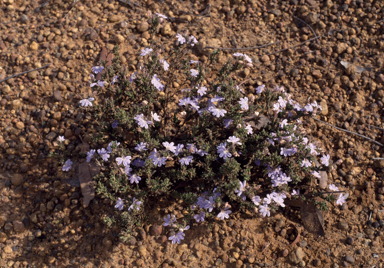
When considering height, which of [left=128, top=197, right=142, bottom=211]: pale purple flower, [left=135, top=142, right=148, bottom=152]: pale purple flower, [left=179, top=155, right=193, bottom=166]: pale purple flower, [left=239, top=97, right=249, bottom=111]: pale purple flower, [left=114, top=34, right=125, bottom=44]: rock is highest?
[left=239, top=97, right=249, bottom=111]: pale purple flower

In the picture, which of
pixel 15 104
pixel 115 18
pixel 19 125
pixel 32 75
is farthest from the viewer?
pixel 115 18

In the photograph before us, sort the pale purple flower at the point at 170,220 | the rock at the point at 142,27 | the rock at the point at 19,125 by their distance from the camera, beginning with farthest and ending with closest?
the rock at the point at 142,27 → the rock at the point at 19,125 → the pale purple flower at the point at 170,220

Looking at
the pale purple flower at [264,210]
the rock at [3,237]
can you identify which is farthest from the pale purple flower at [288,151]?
the rock at [3,237]

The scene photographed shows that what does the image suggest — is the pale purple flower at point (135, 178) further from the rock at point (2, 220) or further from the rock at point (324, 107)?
the rock at point (324, 107)

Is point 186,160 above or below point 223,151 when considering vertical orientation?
below

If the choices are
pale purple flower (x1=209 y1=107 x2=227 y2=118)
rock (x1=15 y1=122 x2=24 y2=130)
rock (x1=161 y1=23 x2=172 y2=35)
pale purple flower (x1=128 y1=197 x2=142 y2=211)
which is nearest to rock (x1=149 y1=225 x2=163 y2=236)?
pale purple flower (x1=128 y1=197 x2=142 y2=211)

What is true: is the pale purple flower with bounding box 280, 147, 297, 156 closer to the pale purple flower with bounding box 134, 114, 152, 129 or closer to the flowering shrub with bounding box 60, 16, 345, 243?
the flowering shrub with bounding box 60, 16, 345, 243

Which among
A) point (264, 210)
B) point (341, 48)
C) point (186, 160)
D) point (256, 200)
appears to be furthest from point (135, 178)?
point (341, 48)

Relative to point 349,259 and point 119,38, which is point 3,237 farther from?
point 349,259

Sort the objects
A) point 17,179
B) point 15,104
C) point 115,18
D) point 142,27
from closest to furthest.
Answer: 1. point 17,179
2. point 15,104
3. point 142,27
4. point 115,18

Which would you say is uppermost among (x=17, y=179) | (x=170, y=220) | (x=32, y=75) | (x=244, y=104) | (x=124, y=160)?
(x=244, y=104)

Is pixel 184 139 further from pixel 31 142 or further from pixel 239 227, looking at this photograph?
pixel 31 142
